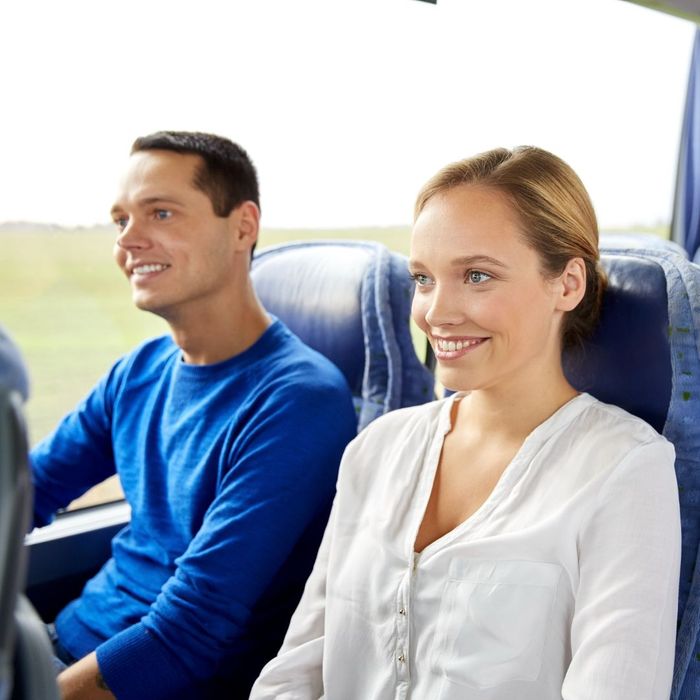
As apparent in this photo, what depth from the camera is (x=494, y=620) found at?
124cm

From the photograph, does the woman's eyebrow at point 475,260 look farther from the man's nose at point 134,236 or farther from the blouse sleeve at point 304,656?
the man's nose at point 134,236

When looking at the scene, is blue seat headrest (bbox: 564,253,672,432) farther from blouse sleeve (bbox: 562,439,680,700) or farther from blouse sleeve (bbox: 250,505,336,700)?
blouse sleeve (bbox: 250,505,336,700)

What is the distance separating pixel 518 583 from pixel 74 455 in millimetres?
1301

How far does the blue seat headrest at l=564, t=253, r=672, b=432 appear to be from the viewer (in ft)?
4.49

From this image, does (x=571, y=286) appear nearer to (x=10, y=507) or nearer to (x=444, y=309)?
(x=444, y=309)

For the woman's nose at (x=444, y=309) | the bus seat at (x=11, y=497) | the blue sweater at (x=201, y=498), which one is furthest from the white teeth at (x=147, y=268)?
the bus seat at (x=11, y=497)

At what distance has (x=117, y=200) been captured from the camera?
6.50ft

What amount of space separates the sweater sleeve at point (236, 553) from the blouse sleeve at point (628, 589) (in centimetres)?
64

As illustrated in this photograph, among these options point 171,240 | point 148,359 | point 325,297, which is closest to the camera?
point 171,240

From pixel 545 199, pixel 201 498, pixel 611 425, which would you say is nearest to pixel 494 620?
pixel 611 425

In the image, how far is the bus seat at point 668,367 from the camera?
1.34 meters

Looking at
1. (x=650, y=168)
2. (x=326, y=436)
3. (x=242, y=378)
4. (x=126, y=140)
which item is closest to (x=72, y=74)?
(x=126, y=140)

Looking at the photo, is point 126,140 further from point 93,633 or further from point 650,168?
point 650,168

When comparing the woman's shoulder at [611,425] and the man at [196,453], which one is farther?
the man at [196,453]
